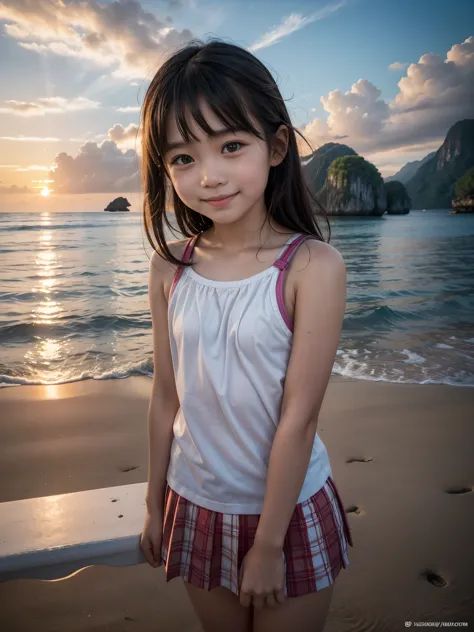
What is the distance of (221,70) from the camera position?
3.93ft

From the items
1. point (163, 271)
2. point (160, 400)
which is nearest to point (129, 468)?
point (160, 400)

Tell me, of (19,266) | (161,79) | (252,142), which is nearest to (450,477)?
(252,142)

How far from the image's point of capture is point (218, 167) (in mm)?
1194

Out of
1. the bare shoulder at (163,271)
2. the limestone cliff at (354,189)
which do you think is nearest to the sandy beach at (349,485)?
the bare shoulder at (163,271)

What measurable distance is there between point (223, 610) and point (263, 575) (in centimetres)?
25

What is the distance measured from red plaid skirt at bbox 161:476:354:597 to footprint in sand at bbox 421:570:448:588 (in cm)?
107

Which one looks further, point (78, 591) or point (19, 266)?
point (19, 266)

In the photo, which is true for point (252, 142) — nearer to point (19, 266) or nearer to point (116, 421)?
point (116, 421)

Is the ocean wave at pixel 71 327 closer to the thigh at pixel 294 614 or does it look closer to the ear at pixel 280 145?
the ear at pixel 280 145

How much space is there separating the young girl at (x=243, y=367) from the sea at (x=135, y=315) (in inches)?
12.0

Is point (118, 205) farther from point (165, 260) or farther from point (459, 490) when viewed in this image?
point (165, 260)

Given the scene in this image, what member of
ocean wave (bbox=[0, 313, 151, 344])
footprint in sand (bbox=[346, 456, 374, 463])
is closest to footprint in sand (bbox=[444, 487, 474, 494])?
footprint in sand (bbox=[346, 456, 374, 463])

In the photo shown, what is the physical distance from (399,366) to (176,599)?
384cm

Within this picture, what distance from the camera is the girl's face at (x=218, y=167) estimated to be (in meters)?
1.19
